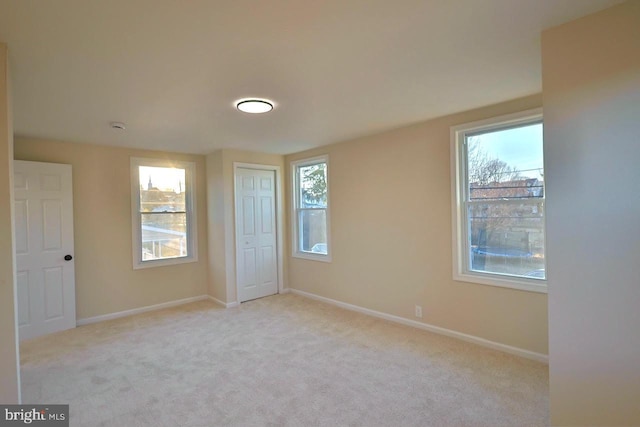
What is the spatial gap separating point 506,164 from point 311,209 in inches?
114

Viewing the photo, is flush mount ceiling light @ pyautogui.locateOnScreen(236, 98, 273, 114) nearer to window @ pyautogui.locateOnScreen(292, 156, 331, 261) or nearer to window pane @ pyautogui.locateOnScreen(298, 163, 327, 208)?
window @ pyautogui.locateOnScreen(292, 156, 331, 261)

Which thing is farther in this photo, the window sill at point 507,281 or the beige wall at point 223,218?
the beige wall at point 223,218

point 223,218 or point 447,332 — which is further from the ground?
point 223,218

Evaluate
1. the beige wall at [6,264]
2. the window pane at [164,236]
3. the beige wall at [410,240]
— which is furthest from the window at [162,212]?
the beige wall at [6,264]

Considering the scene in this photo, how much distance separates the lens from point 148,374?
108 inches

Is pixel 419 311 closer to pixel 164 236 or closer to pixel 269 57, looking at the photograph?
pixel 269 57

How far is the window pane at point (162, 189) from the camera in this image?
462cm

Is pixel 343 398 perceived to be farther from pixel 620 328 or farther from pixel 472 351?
pixel 620 328

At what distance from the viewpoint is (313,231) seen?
5141 millimetres

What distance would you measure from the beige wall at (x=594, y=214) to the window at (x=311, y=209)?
10.6 ft

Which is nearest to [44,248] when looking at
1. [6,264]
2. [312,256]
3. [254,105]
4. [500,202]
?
[6,264]

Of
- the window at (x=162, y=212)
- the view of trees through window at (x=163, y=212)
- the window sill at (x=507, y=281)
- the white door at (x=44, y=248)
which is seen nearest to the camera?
the window sill at (x=507, y=281)

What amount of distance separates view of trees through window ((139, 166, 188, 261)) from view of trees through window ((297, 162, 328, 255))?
190 centimetres

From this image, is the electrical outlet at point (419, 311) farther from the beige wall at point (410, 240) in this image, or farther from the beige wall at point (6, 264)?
the beige wall at point (6, 264)
